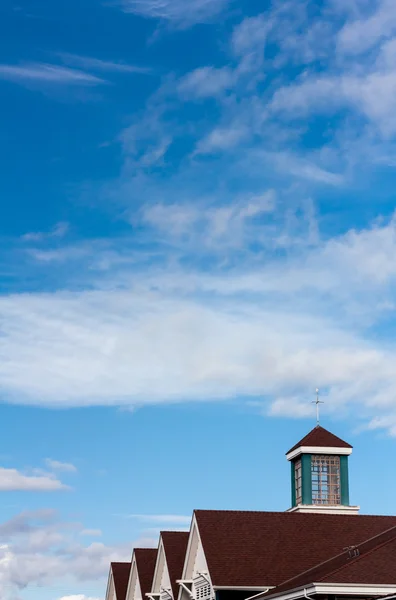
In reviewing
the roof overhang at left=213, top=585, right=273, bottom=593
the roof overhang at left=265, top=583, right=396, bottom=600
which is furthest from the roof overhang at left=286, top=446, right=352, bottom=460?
the roof overhang at left=265, top=583, right=396, bottom=600

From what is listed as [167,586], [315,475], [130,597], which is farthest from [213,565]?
[130,597]

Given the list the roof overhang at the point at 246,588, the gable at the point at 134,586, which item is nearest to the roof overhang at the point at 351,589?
the roof overhang at the point at 246,588

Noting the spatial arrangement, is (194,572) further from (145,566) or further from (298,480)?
(145,566)

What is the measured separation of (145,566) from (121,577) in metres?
5.70

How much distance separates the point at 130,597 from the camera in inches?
2060

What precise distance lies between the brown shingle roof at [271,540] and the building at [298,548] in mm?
37

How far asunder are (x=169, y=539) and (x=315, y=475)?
736cm

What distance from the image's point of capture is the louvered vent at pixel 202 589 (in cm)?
3819

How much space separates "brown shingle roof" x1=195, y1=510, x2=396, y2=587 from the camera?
3725cm

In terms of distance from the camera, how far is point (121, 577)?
55.1m

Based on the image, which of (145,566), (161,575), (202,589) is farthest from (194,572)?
(145,566)

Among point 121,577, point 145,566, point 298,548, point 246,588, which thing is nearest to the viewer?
point 246,588

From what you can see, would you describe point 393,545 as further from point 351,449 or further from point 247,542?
point 351,449

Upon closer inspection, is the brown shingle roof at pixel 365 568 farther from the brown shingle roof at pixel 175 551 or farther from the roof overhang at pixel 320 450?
the roof overhang at pixel 320 450
